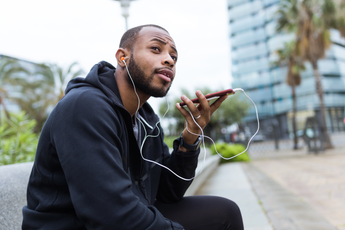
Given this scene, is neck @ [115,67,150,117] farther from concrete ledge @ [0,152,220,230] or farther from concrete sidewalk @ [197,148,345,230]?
concrete sidewalk @ [197,148,345,230]

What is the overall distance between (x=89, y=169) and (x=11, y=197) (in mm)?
948

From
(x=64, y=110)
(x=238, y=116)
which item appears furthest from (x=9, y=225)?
(x=238, y=116)

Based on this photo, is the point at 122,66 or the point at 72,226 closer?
the point at 72,226

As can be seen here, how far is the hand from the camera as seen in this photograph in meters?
1.29

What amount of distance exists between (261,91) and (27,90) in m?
34.2

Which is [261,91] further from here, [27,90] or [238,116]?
[27,90]

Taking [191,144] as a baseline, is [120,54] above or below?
above

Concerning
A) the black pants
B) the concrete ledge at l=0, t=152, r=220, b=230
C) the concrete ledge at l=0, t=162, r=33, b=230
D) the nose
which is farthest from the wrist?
the concrete ledge at l=0, t=162, r=33, b=230

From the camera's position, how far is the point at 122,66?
4.59 feet

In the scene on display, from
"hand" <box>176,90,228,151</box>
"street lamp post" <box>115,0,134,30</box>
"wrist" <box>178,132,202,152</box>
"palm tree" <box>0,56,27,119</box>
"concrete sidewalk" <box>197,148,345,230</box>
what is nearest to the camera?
"hand" <box>176,90,228,151</box>

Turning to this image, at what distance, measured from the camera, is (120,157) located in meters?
0.98

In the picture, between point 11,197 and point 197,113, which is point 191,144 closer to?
point 197,113

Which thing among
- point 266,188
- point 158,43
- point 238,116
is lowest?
point 238,116

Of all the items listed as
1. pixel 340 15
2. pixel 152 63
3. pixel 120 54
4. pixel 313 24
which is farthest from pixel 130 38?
pixel 340 15
